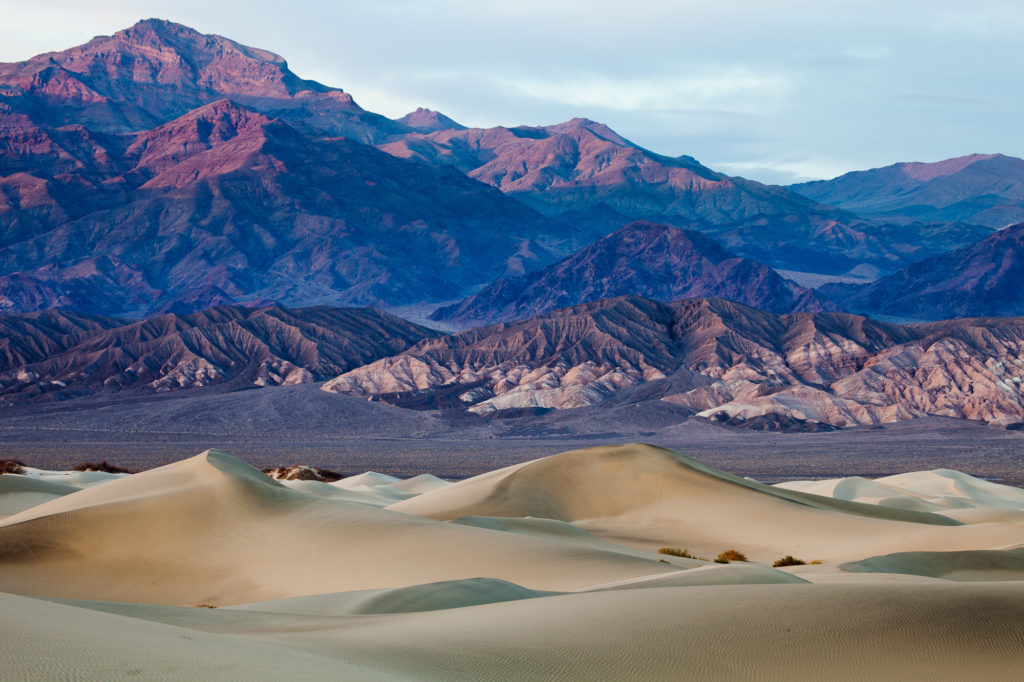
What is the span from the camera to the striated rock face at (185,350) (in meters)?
131

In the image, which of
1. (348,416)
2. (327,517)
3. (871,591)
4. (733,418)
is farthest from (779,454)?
(871,591)

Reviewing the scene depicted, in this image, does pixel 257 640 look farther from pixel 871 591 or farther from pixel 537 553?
pixel 537 553

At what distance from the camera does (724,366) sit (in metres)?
124

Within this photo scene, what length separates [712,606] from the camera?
44.8 feet

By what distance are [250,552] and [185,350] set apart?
119m

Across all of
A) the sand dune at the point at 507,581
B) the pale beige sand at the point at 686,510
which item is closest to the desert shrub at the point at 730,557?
the pale beige sand at the point at 686,510

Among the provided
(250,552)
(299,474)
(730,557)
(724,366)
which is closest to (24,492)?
(250,552)

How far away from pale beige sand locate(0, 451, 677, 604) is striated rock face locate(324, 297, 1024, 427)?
85.0m

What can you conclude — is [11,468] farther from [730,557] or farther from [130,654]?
[130,654]

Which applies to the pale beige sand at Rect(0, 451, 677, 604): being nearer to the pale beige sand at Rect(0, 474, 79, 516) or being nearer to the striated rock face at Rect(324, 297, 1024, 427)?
the pale beige sand at Rect(0, 474, 79, 516)

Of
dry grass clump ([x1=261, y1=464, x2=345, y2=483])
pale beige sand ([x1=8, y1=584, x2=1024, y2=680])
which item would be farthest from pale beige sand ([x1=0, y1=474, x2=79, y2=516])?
pale beige sand ([x1=8, y1=584, x2=1024, y2=680])

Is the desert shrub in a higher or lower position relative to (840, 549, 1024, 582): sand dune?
lower

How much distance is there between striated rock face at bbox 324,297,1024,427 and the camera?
4313 inches

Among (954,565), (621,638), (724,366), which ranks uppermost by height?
(724,366)
